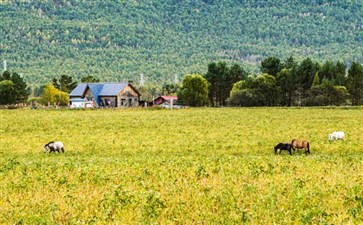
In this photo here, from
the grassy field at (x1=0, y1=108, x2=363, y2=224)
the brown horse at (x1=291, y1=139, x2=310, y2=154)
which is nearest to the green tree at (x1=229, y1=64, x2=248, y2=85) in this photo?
the brown horse at (x1=291, y1=139, x2=310, y2=154)

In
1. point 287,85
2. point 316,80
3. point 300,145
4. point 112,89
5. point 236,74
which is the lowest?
point 300,145

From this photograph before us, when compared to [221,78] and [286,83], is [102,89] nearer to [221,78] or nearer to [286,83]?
[221,78]

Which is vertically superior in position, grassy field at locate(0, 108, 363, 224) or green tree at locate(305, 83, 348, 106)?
green tree at locate(305, 83, 348, 106)

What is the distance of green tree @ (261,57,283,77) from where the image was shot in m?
134

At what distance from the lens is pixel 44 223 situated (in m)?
13.0

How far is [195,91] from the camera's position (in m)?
130

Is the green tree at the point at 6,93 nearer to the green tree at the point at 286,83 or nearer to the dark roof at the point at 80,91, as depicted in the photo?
the dark roof at the point at 80,91

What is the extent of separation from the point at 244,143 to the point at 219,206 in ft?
61.5

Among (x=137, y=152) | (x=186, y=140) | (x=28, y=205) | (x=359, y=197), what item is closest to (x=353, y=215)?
(x=359, y=197)

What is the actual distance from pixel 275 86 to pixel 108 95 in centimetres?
3881

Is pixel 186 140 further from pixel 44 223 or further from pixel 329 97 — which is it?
pixel 329 97

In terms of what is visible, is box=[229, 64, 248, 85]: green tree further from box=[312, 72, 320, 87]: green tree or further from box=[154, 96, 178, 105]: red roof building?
box=[312, 72, 320, 87]: green tree

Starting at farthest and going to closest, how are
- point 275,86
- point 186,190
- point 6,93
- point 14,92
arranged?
point 14,92 → point 6,93 → point 275,86 → point 186,190

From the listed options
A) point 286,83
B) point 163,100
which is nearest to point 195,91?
point 286,83
